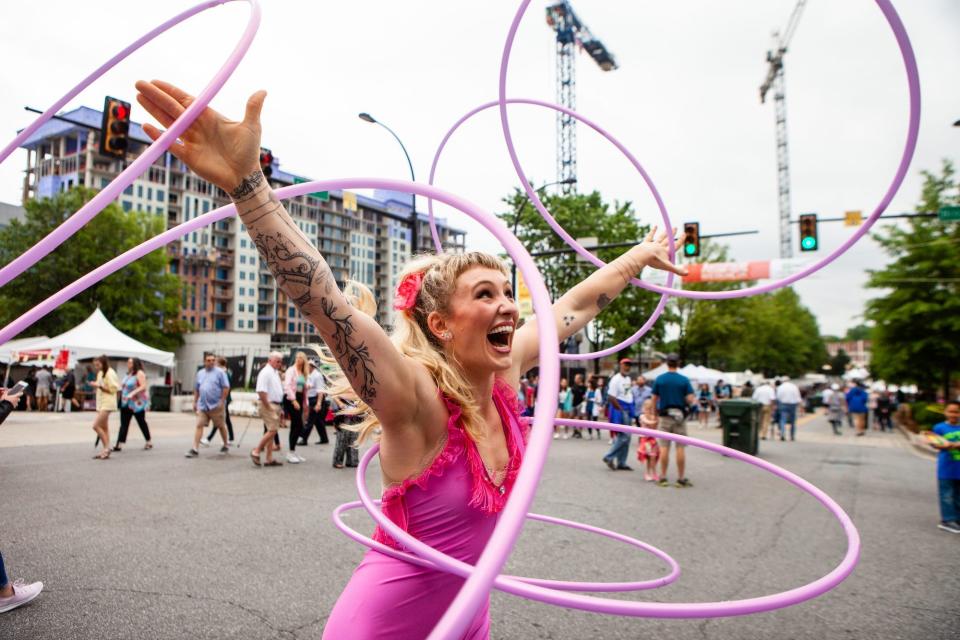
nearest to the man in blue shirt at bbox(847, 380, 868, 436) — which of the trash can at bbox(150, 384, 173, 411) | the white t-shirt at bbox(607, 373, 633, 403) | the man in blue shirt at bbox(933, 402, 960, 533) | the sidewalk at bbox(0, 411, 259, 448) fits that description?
the white t-shirt at bbox(607, 373, 633, 403)

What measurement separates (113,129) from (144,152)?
14240 millimetres

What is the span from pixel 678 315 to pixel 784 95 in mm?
97289

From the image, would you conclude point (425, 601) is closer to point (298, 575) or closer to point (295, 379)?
point (298, 575)

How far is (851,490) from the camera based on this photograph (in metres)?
11.0

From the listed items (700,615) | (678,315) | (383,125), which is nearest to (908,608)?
(700,615)

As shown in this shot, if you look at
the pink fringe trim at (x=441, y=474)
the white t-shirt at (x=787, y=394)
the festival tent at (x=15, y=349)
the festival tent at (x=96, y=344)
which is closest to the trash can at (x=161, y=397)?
the festival tent at (x=96, y=344)

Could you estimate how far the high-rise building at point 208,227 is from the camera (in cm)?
8112

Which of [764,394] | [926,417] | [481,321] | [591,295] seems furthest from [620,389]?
[926,417]

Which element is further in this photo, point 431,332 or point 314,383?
point 314,383

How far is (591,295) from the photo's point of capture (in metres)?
3.27

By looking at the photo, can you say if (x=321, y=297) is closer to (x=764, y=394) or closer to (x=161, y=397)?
(x=764, y=394)

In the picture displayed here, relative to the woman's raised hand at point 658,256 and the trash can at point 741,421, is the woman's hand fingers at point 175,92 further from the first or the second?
the trash can at point 741,421

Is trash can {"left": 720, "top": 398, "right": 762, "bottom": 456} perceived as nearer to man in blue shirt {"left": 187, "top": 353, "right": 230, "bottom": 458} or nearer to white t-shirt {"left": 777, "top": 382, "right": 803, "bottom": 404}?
white t-shirt {"left": 777, "top": 382, "right": 803, "bottom": 404}

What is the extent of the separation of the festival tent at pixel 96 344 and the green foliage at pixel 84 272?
20.6 meters
